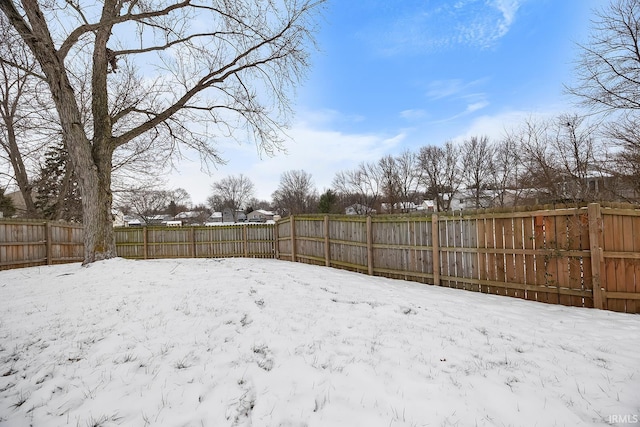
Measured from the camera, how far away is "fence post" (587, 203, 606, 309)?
447cm

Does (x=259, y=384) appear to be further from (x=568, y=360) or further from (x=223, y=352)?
(x=568, y=360)

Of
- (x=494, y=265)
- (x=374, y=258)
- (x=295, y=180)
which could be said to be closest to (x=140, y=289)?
(x=374, y=258)

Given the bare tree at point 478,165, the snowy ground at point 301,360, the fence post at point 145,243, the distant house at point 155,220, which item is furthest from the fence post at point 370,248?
the distant house at point 155,220

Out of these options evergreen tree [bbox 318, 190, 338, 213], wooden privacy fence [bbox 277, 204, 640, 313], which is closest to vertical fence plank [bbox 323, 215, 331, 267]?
wooden privacy fence [bbox 277, 204, 640, 313]

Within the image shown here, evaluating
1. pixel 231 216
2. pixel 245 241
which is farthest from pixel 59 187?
pixel 231 216

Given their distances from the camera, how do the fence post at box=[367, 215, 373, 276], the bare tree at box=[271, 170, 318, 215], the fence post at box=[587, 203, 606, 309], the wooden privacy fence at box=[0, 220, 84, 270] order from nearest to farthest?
the fence post at box=[587, 203, 606, 309]
the fence post at box=[367, 215, 373, 276]
the wooden privacy fence at box=[0, 220, 84, 270]
the bare tree at box=[271, 170, 318, 215]

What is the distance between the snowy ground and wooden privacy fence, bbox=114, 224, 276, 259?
29.7 ft

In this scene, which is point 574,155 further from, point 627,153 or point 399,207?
point 399,207

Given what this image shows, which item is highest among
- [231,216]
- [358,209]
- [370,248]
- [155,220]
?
[358,209]

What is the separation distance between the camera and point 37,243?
9.74 m

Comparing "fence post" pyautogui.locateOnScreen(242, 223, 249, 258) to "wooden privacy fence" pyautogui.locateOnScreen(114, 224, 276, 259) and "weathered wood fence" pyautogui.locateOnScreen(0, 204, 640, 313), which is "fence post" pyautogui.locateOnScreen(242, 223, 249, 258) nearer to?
"wooden privacy fence" pyautogui.locateOnScreen(114, 224, 276, 259)

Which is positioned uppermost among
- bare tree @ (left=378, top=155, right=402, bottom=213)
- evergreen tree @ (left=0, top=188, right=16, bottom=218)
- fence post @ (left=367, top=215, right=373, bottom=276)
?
bare tree @ (left=378, top=155, right=402, bottom=213)

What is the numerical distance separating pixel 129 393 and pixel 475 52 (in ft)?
44.5

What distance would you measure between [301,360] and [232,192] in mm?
76153
